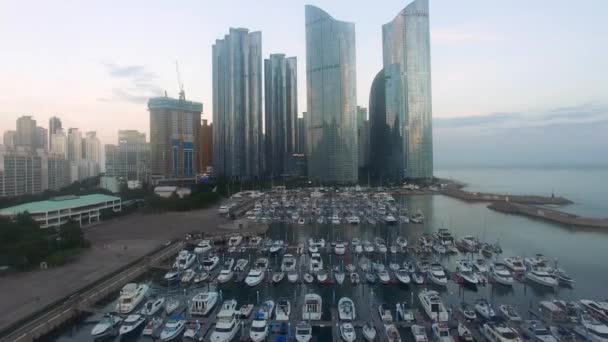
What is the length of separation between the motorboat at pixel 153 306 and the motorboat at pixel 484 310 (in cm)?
971

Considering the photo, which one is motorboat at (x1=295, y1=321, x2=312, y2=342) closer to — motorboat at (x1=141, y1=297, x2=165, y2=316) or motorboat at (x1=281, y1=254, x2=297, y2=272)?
motorboat at (x1=141, y1=297, x2=165, y2=316)

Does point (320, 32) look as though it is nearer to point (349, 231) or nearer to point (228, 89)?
point (228, 89)

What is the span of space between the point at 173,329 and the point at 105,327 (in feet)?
6.26

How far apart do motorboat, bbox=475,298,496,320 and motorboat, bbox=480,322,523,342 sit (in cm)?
97

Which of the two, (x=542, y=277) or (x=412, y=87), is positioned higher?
(x=412, y=87)

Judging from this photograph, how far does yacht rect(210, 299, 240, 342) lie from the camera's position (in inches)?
364

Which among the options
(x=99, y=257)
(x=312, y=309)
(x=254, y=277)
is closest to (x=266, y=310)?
(x=312, y=309)

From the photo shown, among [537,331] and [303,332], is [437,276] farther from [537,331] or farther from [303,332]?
[303,332]

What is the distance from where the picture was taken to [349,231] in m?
24.2

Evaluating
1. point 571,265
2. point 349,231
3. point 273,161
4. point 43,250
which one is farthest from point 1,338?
point 273,161

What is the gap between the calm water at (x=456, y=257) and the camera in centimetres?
1230

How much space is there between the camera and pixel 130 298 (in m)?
11.4

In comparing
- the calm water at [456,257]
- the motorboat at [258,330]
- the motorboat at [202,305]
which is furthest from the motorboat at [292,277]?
the motorboat at [258,330]

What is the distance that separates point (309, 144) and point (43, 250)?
53819 mm
